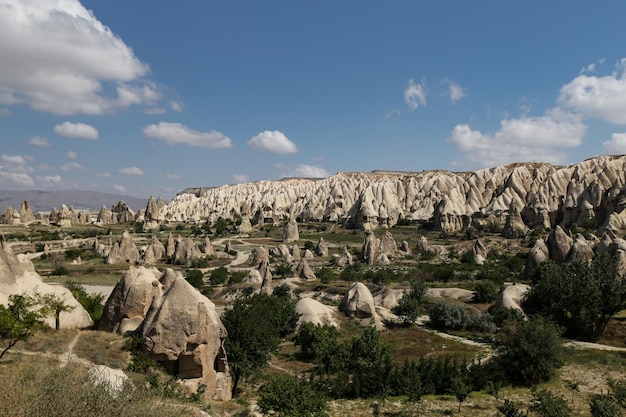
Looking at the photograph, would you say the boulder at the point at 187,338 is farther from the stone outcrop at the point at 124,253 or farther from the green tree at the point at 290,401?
the stone outcrop at the point at 124,253

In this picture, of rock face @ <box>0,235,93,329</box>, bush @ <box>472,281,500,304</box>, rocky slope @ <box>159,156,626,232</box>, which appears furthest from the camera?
rocky slope @ <box>159,156,626,232</box>

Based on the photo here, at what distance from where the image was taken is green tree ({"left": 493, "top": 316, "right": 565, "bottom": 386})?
776 inches

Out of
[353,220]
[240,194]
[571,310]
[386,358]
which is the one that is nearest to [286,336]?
[386,358]

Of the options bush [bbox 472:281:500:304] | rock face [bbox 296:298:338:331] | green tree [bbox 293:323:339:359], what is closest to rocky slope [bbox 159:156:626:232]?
bush [bbox 472:281:500:304]

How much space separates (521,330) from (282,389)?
12732 mm

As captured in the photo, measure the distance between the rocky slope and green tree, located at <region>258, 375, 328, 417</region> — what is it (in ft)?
220

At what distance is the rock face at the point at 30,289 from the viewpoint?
18.4m

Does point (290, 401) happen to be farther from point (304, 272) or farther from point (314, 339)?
point (304, 272)

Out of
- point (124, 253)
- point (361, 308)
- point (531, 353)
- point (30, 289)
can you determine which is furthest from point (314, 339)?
point (124, 253)

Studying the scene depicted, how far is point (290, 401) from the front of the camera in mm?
14078

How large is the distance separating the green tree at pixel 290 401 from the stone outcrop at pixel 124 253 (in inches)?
2143

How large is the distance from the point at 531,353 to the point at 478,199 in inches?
3632

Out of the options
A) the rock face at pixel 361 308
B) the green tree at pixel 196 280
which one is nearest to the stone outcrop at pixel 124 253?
the green tree at pixel 196 280

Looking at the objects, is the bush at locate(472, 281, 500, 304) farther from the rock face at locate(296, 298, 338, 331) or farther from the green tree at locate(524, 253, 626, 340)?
the rock face at locate(296, 298, 338, 331)
